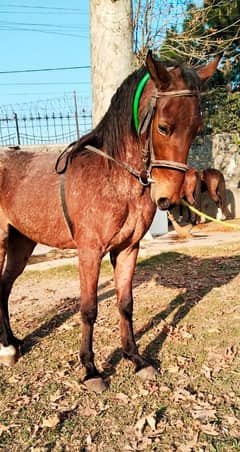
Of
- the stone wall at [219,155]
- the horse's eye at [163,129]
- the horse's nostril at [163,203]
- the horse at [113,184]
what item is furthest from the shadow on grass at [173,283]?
the stone wall at [219,155]

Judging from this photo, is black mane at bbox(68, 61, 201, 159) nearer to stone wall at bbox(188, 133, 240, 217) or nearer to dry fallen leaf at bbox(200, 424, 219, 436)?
dry fallen leaf at bbox(200, 424, 219, 436)

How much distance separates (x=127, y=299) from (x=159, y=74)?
5.55 feet

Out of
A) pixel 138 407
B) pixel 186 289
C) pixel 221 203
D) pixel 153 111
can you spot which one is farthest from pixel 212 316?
pixel 221 203

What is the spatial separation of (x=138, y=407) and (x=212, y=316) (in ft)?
5.84

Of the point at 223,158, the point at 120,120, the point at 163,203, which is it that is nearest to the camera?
the point at 163,203

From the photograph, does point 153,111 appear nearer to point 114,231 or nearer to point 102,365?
point 114,231

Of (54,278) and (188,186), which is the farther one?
(54,278)

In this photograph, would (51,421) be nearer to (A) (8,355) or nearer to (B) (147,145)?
(A) (8,355)

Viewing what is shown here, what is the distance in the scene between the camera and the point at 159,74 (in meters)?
2.22

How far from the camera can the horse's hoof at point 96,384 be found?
2.82 metres

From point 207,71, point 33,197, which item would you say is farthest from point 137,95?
point 33,197

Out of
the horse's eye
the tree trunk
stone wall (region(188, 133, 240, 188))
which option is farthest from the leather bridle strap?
stone wall (region(188, 133, 240, 188))

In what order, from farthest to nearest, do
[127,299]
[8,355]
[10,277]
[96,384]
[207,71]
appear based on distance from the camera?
[10,277]
[8,355]
[127,299]
[96,384]
[207,71]

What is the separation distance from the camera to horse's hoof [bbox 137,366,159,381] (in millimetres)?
2953
